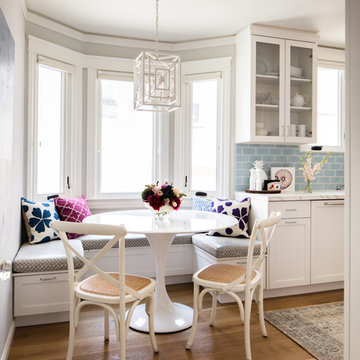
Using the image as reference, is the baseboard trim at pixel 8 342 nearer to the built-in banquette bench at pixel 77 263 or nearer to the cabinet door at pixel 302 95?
the built-in banquette bench at pixel 77 263

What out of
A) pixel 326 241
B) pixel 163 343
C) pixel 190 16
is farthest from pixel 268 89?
pixel 163 343

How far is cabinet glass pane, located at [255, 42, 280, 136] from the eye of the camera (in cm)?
365

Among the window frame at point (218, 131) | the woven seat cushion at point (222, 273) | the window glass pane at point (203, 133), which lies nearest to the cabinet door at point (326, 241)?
the window frame at point (218, 131)

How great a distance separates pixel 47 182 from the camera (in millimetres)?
3529

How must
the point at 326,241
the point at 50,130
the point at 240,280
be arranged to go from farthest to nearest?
the point at 50,130 < the point at 326,241 < the point at 240,280

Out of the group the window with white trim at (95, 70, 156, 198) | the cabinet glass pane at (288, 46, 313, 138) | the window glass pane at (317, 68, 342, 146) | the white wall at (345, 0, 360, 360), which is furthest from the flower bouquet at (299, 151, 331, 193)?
the white wall at (345, 0, 360, 360)

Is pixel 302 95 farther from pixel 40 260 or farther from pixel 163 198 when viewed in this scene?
pixel 40 260

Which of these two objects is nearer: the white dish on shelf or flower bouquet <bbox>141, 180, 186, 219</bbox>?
flower bouquet <bbox>141, 180, 186, 219</bbox>

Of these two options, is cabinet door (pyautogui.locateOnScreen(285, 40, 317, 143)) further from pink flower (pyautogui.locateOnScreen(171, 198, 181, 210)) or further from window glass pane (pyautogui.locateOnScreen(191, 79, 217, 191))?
pink flower (pyautogui.locateOnScreen(171, 198, 181, 210))

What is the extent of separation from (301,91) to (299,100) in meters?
0.12

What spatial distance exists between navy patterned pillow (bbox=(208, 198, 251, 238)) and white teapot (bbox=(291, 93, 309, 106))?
3.84 ft

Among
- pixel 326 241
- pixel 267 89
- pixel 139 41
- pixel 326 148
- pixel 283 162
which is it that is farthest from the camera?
pixel 326 148

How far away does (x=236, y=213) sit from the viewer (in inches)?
136

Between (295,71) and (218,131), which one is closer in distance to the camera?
(295,71)
